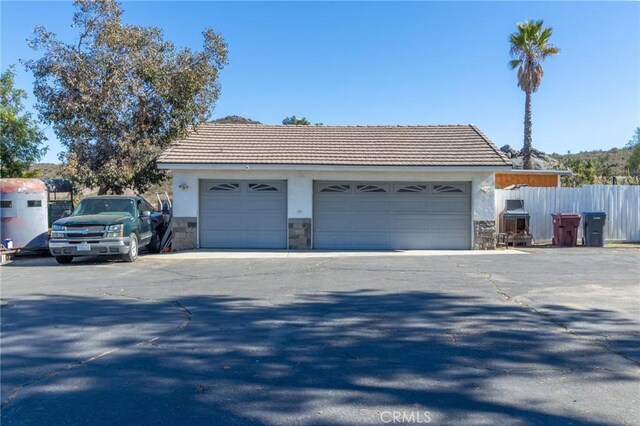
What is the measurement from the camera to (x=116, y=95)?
17234mm

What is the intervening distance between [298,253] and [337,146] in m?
4.20

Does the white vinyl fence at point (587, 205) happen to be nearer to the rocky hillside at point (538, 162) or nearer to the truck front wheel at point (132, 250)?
the truck front wheel at point (132, 250)

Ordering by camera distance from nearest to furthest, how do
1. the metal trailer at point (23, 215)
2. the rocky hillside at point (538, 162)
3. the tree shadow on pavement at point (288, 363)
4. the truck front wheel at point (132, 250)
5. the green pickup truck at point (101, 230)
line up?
the tree shadow on pavement at point (288, 363) → the green pickup truck at point (101, 230) → the truck front wheel at point (132, 250) → the metal trailer at point (23, 215) → the rocky hillside at point (538, 162)

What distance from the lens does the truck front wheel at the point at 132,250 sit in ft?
46.8

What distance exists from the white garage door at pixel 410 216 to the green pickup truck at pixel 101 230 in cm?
648

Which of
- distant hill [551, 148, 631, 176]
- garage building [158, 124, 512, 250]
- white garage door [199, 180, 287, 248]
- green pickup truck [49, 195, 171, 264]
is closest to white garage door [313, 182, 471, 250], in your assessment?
garage building [158, 124, 512, 250]

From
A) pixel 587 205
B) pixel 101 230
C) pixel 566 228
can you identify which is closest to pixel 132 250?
pixel 101 230

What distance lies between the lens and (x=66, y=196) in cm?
1884

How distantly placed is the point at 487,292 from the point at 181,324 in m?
5.31

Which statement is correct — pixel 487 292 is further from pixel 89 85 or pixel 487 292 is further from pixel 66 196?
pixel 66 196

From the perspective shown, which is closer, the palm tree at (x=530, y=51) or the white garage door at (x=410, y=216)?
the white garage door at (x=410, y=216)

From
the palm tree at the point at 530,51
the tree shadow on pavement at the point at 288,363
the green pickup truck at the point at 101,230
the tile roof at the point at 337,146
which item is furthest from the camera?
the palm tree at the point at 530,51

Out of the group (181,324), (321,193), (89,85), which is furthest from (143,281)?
(89,85)

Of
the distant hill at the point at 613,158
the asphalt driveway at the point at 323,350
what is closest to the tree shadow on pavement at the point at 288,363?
the asphalt driveway at the point at 323,350
